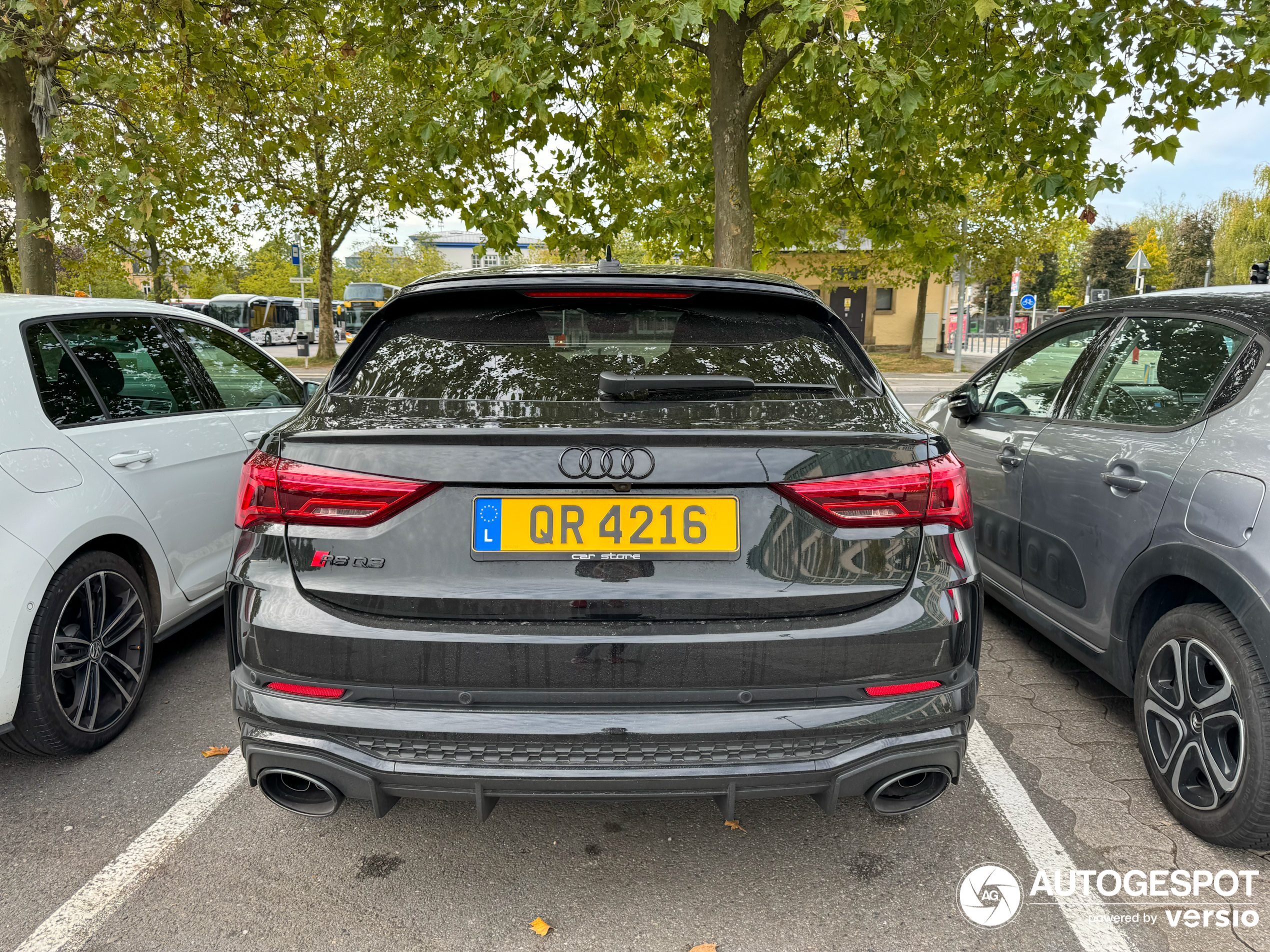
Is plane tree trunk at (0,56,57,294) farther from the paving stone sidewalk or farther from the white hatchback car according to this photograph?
the paving stone sidewalk

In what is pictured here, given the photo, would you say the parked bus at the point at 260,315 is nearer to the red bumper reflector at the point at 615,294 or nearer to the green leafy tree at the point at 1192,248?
the red bumper reflector at the point at 615,294

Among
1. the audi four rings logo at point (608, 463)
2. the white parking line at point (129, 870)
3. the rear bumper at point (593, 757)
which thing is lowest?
the white parking line at point (129, 870)

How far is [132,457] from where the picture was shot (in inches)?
140

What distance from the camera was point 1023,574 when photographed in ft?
13.2

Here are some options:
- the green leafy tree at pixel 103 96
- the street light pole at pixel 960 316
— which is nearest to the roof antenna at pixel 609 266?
the green leafy tree at pixel 103 96

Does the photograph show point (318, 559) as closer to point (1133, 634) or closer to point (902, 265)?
point (1133, 634)

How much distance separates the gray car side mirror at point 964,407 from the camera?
4.52 metres

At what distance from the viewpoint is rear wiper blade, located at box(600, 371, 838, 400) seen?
7.06ft

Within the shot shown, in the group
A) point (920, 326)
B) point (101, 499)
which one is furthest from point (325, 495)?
point (920, 326)

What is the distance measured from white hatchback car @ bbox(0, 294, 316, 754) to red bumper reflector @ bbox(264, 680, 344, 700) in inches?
55.0

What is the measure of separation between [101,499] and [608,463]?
7.89 ft

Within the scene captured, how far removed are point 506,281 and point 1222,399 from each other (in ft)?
7.81

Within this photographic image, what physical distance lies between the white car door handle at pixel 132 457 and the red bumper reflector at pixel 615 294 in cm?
205

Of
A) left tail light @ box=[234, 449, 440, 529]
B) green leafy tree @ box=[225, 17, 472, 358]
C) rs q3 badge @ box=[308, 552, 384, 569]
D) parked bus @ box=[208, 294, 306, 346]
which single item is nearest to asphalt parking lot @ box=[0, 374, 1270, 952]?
rs q3 badge @ box=[308, 552, 384, 569]
